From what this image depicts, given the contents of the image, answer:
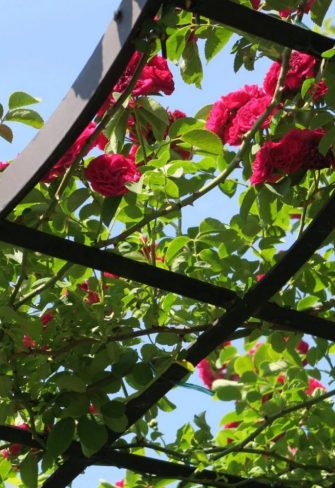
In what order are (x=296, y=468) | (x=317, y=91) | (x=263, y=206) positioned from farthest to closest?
1. (x=296, y=468)
2. (x=263, y=206)
3. (x=317, y=91)

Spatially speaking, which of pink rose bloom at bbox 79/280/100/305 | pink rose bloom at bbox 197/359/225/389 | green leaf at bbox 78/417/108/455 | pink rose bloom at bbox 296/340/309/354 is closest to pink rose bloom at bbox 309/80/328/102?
pink rose bloom at bbox 79/280/100/305

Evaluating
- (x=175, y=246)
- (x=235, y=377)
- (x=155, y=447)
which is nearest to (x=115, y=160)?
(x=175, y=246)

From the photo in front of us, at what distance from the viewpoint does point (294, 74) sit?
1674 millimetres

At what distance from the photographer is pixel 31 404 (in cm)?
188

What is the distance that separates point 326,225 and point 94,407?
0.57 m

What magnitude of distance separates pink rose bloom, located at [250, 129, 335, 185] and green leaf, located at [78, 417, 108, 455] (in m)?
0.52

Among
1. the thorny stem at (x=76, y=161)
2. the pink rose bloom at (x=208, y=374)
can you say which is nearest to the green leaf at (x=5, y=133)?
the thorny stem at (x=76, y=161)

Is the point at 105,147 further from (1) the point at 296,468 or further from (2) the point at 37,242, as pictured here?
(1) the point at 296,468

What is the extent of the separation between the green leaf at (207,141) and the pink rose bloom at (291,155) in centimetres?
7

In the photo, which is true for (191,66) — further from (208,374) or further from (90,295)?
(208,374)

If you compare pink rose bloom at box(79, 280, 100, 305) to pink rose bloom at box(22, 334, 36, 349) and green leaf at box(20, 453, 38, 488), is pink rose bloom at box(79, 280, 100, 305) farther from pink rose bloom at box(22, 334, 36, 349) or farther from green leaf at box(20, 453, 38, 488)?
green leaf at box(20, 453, 38, 488)

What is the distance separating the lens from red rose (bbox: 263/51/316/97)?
65.4 inches

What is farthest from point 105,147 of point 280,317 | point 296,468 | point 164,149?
point 296,468

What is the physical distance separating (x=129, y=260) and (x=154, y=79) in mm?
342
